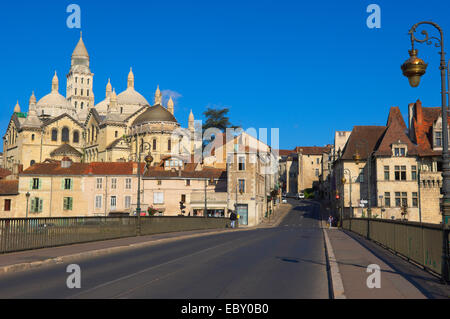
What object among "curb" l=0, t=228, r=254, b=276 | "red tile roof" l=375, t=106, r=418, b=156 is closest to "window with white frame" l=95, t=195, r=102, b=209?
"red tile roof" l=375, t=106, r=418, b=156

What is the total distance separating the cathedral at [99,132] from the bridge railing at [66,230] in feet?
189

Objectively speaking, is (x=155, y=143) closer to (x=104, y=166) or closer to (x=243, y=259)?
(x=104, y=166)

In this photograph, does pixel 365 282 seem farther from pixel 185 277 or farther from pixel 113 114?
pixel 113 114

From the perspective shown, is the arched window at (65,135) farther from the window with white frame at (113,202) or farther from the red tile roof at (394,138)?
the red tile roof at (394,138)

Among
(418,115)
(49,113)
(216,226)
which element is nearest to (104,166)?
(216,226)

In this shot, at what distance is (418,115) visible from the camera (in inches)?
2608

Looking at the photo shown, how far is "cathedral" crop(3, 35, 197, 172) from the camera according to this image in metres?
99.6

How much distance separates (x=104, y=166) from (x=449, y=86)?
186 ft

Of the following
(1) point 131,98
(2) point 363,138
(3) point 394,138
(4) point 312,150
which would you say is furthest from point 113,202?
(4) point 312,150

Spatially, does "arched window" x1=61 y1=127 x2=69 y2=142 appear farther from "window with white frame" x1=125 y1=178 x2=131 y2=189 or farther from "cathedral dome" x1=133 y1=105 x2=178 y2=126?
"window with white frame" x1=125 y1=178 x2=131 y2=189

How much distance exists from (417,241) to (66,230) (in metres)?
14.0

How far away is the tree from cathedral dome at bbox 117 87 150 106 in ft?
74.8

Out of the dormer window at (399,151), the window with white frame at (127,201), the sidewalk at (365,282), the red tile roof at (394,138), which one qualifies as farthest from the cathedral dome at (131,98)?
the sidewalk at (365,282)

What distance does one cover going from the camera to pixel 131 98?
126875mm
